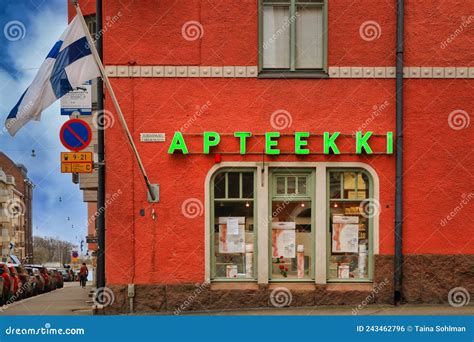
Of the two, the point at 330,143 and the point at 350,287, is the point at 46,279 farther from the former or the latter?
the point at 330,143

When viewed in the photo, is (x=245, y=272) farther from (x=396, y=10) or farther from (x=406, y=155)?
(x=396, y=10)

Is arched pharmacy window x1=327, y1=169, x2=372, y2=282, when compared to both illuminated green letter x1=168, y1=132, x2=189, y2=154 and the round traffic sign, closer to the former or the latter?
illuminated green letter x1=168, y1=132, x2=189, y2=154

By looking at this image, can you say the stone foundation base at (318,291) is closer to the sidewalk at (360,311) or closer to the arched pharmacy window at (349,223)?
the sidewalk at (360,311)

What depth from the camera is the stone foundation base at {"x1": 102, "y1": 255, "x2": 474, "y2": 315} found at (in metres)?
13.2

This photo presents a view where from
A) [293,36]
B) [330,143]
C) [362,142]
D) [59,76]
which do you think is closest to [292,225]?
[330,143]

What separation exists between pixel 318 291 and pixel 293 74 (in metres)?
4.80

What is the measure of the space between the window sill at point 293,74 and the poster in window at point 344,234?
3175mm

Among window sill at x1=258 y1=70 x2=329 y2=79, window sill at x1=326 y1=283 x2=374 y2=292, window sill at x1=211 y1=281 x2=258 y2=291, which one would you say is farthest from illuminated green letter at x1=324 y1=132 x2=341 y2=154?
window sill at x1=211 y1=281 x2=258 y2=291

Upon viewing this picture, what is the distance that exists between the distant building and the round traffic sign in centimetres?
6532

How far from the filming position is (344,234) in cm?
1358

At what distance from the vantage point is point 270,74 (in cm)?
1345

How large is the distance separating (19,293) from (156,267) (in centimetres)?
1062

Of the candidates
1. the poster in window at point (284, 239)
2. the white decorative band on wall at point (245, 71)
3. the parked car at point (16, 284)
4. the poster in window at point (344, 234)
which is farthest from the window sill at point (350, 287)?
the parked car at point (16, 284)

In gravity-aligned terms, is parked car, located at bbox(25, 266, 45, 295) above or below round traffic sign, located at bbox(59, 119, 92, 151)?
below
